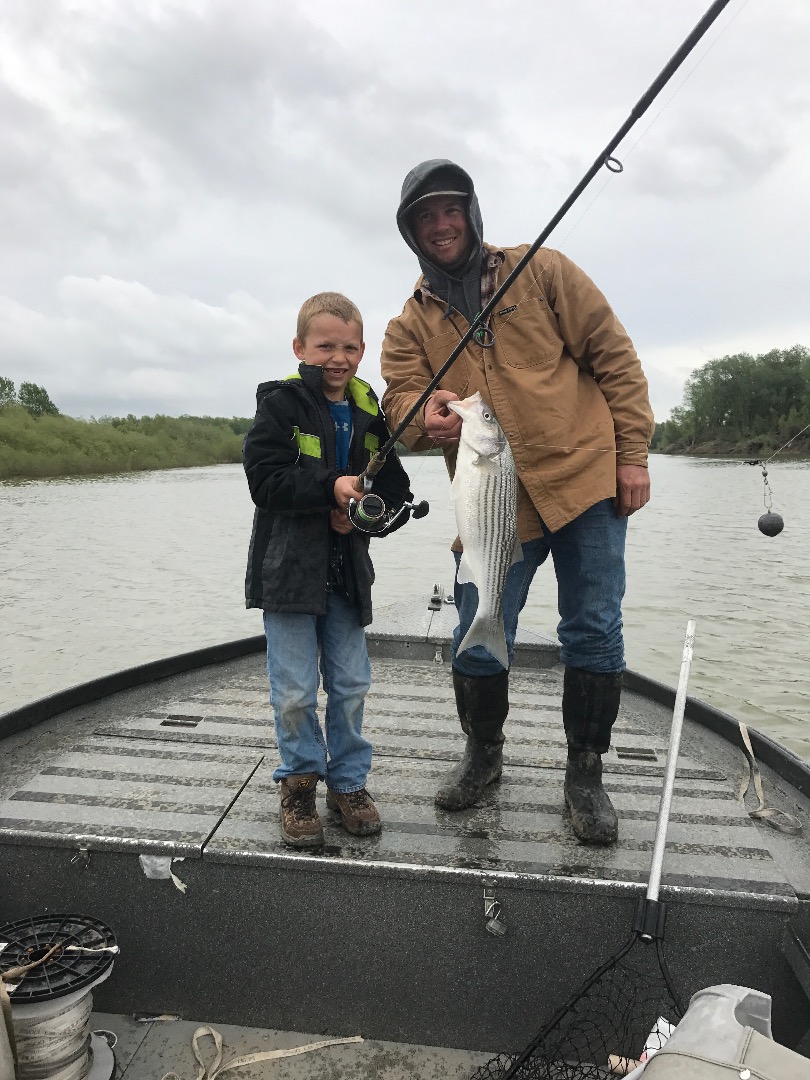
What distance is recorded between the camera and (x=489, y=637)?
276cm

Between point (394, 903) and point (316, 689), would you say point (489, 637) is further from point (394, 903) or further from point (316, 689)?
point (394, 903)

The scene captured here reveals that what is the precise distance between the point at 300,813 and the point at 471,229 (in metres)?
2.32

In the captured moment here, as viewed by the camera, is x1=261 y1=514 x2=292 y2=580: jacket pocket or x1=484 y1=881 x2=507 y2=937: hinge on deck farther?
x1=261 y1=514 x2=292 y2=580: jacket pocket

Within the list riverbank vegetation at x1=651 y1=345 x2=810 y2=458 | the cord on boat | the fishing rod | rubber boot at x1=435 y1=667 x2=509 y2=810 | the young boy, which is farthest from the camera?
riverbank vegetation at x1=651 y1=345 x2=810 y2=458

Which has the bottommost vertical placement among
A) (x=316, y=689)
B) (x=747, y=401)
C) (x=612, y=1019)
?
(x=612, y=1019)

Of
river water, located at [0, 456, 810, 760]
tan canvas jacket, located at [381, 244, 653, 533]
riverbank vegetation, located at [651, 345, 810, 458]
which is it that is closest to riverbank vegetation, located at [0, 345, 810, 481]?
riverbank vegetation, located at [651, 345, 810, 458]

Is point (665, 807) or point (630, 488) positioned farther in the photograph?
point (630, 488)

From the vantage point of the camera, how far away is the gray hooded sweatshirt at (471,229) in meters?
2.77

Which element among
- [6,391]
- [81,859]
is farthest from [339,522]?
[6,391]

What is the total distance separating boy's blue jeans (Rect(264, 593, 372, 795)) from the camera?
2.75m

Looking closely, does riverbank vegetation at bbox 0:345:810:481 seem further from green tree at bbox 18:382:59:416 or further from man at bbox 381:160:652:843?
man at bbox 381:160:652:843

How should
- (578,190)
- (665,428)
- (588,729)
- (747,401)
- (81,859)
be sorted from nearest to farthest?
(578,190)
(81,859)
(588,729)
(747,401)
(665,428)

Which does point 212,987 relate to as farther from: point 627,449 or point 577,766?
point 627,449

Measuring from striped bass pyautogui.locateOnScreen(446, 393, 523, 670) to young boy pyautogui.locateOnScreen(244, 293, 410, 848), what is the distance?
39cm
